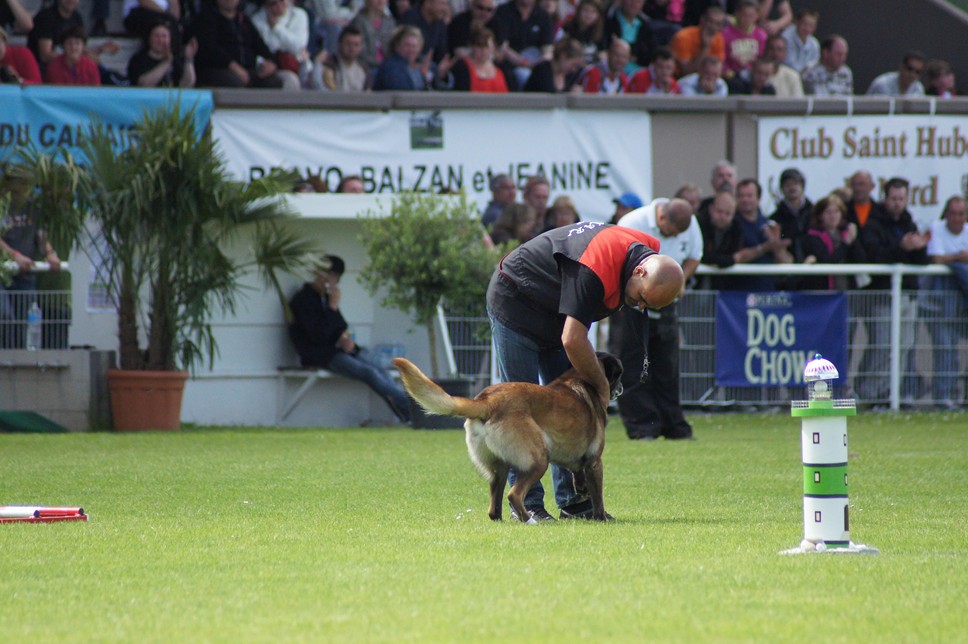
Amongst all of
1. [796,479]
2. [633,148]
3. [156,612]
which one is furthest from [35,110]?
[156,612]

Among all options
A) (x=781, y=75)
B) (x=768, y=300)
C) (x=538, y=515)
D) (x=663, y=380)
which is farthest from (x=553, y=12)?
(x=538, y=515)

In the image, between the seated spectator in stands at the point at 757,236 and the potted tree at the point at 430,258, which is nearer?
the potted tree at the point at 430,258

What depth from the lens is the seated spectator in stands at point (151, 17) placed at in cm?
1702

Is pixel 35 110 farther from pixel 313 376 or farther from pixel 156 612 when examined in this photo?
pixel 156 612

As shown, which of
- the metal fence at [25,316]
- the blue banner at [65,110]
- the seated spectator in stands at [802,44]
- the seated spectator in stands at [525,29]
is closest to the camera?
the metal fence at [25,316]

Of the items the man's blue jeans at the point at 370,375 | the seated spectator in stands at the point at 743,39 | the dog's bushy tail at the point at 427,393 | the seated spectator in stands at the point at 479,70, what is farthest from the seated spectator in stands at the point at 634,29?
the dog's bushy tail at the point at 427,393

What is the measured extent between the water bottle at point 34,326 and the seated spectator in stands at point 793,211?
8439 mm

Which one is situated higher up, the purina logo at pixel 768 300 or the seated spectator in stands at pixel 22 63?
the seated spectator in stands at pixel 22 63

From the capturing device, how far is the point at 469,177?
17.3 m

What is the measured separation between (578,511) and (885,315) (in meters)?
9.60

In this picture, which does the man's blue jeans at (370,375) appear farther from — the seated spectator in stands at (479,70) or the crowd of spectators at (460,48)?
the seated spectator in stands at (479,70)

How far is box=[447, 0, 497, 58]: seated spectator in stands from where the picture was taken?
19.1 metres

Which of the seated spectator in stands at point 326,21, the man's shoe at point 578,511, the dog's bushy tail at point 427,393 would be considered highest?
the seated spectator in stands at point 326,21

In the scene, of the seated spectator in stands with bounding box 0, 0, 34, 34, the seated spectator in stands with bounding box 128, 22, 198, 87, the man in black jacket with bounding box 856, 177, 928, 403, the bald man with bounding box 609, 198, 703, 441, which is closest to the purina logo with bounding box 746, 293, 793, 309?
the man in black jacket with bounding box 856, 177, 928, 403
